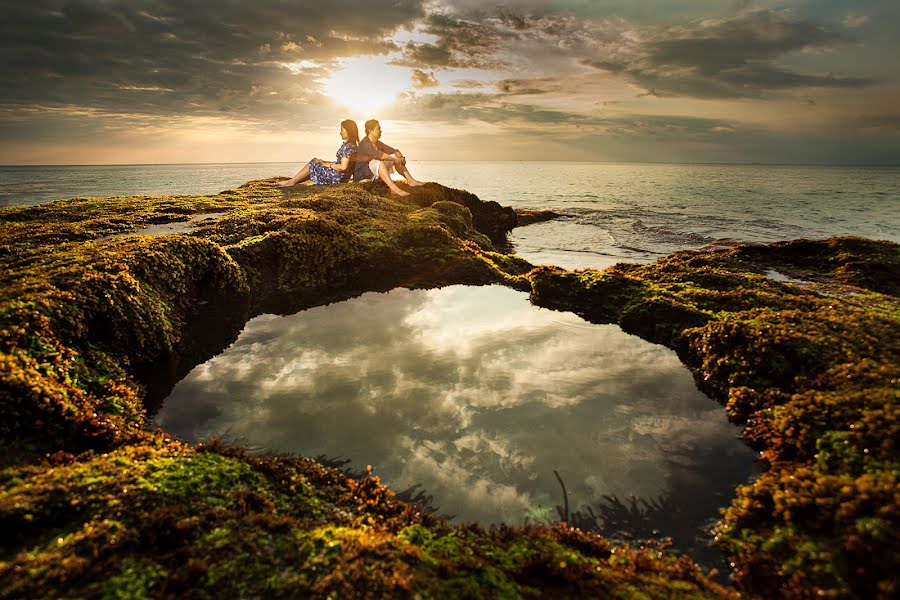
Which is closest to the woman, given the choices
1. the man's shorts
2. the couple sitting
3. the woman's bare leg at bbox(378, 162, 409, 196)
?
Result: the couple sitting

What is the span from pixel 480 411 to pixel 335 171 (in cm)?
2061

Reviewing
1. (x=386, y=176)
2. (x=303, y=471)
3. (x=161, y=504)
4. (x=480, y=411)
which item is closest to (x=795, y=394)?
(x=480, y=411)

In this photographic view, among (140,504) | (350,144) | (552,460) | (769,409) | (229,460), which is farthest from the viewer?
(350,144)

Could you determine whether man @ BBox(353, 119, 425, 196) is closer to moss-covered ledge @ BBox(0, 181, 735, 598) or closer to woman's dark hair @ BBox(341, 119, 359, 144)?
woman's dark hair @ BBox(341, 119, 359, 144)

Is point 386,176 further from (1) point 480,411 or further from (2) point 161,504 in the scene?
(2) point 161,504

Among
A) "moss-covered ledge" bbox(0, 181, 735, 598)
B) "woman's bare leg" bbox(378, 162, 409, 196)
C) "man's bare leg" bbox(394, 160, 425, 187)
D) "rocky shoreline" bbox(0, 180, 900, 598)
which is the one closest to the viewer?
A: "moss-covered ledge" bbox(0, 181, 735, 598)

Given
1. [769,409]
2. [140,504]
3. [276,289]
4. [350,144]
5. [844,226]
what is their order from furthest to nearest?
[844,226] < [350,144] < [276,289] < [769,409] < [140,504]

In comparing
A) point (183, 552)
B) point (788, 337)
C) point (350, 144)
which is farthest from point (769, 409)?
point (350, 144)

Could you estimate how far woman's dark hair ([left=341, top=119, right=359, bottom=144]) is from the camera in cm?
2284

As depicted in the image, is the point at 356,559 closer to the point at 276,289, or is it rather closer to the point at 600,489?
the point at 600,489

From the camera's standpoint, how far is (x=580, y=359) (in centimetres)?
826

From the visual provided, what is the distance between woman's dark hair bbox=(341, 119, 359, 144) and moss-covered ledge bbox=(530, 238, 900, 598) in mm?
15695

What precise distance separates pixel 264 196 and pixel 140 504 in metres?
18.9

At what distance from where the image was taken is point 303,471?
16.7 ft
